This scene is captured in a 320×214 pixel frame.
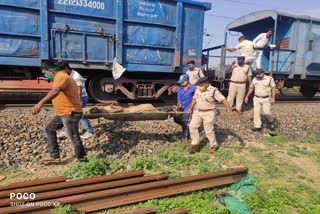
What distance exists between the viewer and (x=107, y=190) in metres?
3.23

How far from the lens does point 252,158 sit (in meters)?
4.93

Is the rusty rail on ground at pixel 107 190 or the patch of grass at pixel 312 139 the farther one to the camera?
the patch of grass at pixel 312 139

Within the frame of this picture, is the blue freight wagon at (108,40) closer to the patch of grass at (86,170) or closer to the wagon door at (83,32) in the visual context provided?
the wagon door at (83,32)

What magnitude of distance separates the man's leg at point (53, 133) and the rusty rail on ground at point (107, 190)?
3.08 ft

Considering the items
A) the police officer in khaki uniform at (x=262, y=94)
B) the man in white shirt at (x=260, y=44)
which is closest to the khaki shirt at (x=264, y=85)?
the police officer in khaki uniform at (x=262, y=94)

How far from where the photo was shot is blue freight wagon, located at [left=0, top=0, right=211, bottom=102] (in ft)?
22.6

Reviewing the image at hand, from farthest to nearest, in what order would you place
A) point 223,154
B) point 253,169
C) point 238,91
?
point 238,91 < point 223,154 < point 253,169

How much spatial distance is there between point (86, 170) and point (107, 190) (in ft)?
2.49

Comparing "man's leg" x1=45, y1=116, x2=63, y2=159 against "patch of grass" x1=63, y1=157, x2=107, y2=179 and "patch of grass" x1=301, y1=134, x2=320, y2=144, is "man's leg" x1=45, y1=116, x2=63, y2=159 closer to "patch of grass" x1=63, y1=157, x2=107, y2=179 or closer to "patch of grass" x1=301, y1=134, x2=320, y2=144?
"patch of grass" x1=63, y1=157, x2=107, y2=179

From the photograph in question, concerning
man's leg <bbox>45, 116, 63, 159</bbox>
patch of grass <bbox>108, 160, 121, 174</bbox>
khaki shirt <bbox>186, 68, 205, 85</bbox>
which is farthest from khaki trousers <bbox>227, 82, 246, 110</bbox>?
man's leg <bbox>45, 116, 63, 159</bbox>

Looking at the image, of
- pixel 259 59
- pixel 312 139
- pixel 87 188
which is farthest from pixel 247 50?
pixel 87 188

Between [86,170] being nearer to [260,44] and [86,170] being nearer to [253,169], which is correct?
[253,169]

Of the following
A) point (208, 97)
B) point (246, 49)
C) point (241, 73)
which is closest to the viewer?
point (208, 97)

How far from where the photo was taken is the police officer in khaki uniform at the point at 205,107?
486 cm
